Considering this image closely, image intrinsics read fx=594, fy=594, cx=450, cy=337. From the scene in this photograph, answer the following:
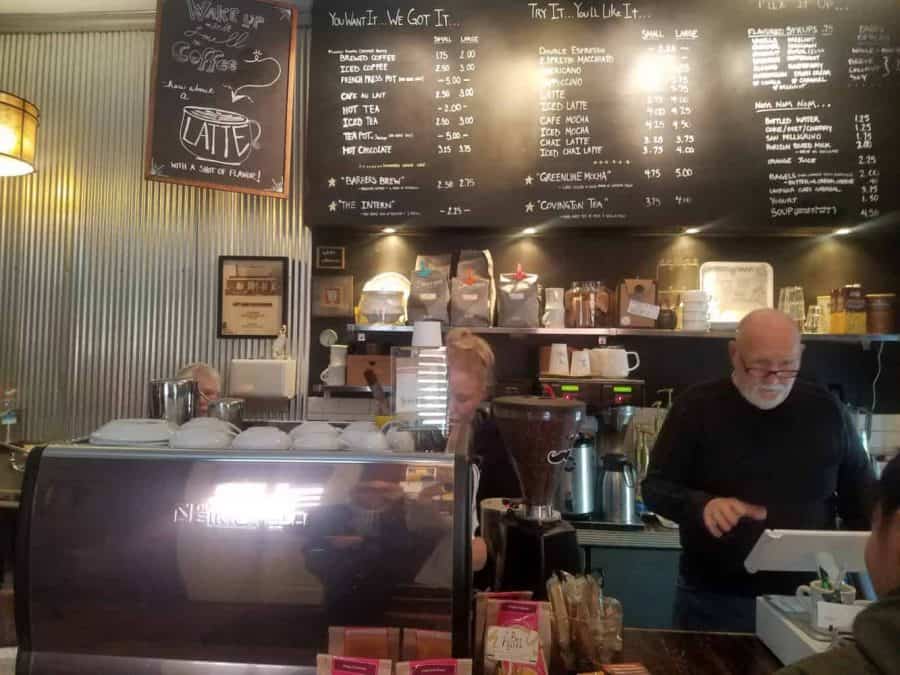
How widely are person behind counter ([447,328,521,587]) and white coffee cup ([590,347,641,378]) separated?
685mm

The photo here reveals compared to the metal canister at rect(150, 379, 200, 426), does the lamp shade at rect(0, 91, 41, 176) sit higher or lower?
higher

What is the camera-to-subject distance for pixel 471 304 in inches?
119

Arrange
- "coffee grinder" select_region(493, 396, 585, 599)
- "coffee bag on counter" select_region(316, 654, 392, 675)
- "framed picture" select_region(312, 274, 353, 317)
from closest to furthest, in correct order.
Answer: "coffee bag on counter" select_region(316, 654, 392, 675) → "coffee grinder" select_region(493, 396, 585, 599) → "framed picture" select_region(312, 274, 353, 317)

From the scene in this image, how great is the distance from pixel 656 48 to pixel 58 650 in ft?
10.8

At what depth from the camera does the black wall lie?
3.19 m

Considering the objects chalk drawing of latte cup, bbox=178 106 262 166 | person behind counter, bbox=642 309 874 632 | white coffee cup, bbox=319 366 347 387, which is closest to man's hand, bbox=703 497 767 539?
person behind counter, bbox=642 309 874 632

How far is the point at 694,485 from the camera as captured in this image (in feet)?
6.74

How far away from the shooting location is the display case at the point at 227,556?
1.08 m

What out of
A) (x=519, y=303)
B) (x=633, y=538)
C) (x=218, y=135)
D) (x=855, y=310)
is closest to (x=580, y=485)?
(x=633, y=538)

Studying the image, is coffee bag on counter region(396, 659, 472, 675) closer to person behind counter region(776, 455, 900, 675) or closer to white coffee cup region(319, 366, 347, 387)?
person behind counter region(776, 455, 900, 675)

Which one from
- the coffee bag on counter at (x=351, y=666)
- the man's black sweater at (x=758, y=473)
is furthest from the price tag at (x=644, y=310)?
the coffee bag on counter at (x=351, y=666)

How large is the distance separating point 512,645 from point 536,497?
0.43m

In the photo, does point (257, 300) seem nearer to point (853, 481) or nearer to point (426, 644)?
point (426, 644)

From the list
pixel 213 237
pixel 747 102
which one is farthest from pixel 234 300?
pixel 747 102
